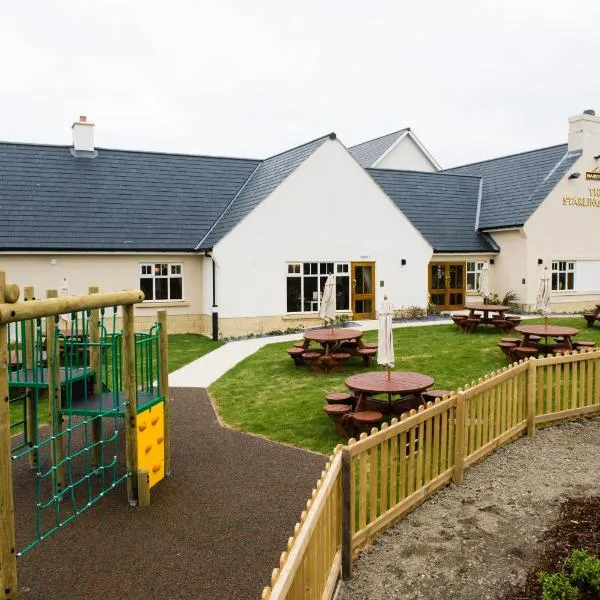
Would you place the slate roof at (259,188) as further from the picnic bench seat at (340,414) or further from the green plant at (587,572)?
the green plant at (587,572)

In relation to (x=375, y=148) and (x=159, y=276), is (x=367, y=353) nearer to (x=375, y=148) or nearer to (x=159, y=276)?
(x=159, y=276)

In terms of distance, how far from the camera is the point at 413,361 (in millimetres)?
14820

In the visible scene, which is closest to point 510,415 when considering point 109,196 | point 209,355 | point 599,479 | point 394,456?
point 599,479

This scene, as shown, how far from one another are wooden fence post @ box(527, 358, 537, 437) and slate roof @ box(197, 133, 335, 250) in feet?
43.7

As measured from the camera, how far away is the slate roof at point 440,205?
26.9m

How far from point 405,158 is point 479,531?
112ft

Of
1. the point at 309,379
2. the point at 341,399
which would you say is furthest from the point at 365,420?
the point at 309,379

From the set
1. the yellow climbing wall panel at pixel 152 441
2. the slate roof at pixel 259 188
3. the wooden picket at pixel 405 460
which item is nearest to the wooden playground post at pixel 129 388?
the yellow climbing wall panel at pixel 152 441

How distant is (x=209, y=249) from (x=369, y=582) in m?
16.5

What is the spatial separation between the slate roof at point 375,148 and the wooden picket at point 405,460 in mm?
27861

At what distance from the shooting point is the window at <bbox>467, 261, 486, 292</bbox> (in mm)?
27359

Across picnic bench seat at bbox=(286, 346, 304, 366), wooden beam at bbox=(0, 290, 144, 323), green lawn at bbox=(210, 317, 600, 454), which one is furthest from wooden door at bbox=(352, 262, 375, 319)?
wooden beam at bbox=(0, 290, 144, 323)

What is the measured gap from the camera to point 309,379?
44.7 ft

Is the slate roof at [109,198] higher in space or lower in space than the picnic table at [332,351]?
higher
